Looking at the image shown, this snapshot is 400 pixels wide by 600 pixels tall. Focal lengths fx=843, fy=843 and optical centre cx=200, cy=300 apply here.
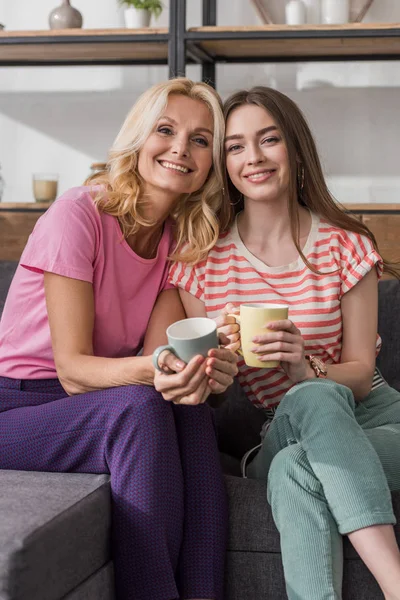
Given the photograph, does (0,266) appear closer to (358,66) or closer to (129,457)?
(129,457)

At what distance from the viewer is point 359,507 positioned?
130 centimetres

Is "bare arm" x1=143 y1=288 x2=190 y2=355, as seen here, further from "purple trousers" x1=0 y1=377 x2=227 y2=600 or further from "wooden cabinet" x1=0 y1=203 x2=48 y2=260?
"wooden cabinet" x1=0 y1=203 x2=48 y2=260

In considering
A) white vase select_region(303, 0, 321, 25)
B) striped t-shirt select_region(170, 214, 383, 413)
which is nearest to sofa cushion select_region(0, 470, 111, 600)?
striped t-shirt select_region(170, 214, 383, 413)

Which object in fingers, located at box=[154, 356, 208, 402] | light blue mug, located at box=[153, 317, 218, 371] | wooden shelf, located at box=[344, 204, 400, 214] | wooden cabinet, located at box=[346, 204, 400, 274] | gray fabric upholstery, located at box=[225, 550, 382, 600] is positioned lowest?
gray fabric upholstery, located at box=[225, 550, 382, 600]

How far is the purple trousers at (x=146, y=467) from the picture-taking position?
1.34 meters

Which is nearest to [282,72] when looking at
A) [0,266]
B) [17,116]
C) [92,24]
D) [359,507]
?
[92,24]

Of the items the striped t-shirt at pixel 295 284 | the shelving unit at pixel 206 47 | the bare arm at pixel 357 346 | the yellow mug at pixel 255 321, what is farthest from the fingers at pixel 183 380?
the shelving unit at pixel 206 47

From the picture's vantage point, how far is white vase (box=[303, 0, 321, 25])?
2768 millimetres

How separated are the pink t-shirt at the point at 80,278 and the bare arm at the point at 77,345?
3 centimetres

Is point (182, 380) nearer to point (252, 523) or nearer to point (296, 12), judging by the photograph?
point (252, 523)

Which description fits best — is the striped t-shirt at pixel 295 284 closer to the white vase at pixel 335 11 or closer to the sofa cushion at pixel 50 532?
the sofa cushion at pixel 50 532

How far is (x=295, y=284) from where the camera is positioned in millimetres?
1705

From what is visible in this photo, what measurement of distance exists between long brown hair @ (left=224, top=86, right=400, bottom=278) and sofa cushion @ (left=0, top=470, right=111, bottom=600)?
0.67 meters

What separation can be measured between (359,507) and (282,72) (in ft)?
7.08
